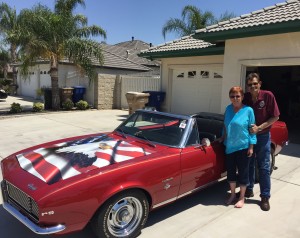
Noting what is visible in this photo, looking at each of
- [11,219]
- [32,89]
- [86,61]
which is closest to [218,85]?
[86,61]

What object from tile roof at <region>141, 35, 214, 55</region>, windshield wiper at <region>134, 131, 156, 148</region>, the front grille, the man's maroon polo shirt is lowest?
the front grille

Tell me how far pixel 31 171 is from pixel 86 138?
129 centimetres

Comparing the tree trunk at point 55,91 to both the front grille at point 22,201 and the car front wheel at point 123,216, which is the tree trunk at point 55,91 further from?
the car front wheel at point 123,216

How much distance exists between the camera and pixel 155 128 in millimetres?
4520

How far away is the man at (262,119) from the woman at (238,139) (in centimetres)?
14

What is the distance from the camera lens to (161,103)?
1406 cm

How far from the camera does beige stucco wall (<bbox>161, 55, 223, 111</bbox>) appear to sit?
12357 mm

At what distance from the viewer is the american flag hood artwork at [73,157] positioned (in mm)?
3242

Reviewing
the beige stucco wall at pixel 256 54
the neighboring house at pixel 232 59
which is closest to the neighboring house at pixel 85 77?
the neighboring house at pixel 232 59

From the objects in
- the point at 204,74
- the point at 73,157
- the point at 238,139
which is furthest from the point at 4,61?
the point at 238,139

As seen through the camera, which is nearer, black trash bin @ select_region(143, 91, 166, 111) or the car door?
the car door

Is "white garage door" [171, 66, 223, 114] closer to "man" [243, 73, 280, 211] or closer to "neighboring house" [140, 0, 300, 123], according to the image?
"neighboring house" [140, 0, 300, 123]

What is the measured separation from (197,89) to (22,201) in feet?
34.4

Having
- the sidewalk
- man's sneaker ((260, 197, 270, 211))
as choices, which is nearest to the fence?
the sidewalk
